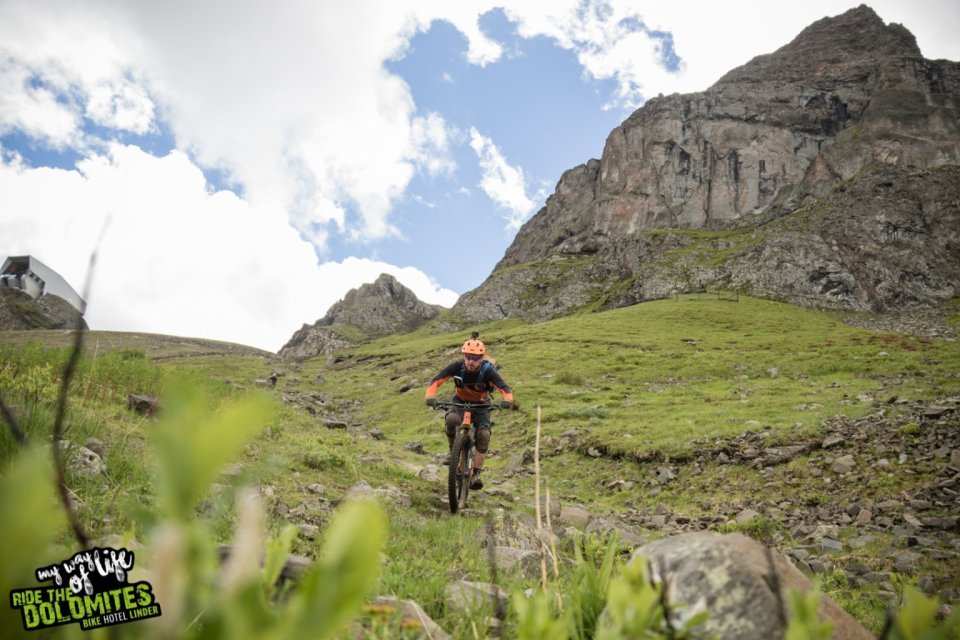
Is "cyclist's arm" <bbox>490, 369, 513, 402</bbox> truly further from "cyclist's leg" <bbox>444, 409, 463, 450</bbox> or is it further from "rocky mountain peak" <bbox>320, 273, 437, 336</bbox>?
"rocky mountain peak" <bbox>320, 273, 437, 336</bbox>

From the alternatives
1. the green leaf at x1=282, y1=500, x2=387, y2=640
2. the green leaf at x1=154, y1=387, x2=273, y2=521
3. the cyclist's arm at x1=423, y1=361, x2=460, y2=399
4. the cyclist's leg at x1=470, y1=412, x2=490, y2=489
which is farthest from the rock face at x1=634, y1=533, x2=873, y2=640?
the cyclist's arm at x1=423, y1=361, x2=460, y2=399

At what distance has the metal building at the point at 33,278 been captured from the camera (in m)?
1.45

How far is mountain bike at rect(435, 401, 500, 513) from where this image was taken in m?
8.25

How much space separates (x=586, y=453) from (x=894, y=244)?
88469 mm

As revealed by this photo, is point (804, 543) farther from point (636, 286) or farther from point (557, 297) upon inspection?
point (557, 297)

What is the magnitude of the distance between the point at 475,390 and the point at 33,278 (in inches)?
337

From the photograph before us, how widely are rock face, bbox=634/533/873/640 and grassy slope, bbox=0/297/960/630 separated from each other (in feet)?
3.18

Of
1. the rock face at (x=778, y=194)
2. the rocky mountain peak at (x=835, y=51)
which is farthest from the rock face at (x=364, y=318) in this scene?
the rocky mountain peak at (x=835, y=51)

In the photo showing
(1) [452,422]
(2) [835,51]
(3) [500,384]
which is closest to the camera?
(1) [452,422]

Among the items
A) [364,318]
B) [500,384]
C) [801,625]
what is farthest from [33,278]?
[364,318]

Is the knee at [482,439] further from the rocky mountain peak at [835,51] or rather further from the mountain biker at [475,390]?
the rocky mountain peak at [835,51]

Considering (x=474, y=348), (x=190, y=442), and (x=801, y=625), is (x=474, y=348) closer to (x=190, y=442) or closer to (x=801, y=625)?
(x=801, y=625)

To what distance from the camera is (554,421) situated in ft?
62.4

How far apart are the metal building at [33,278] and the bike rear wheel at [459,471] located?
282 inches
